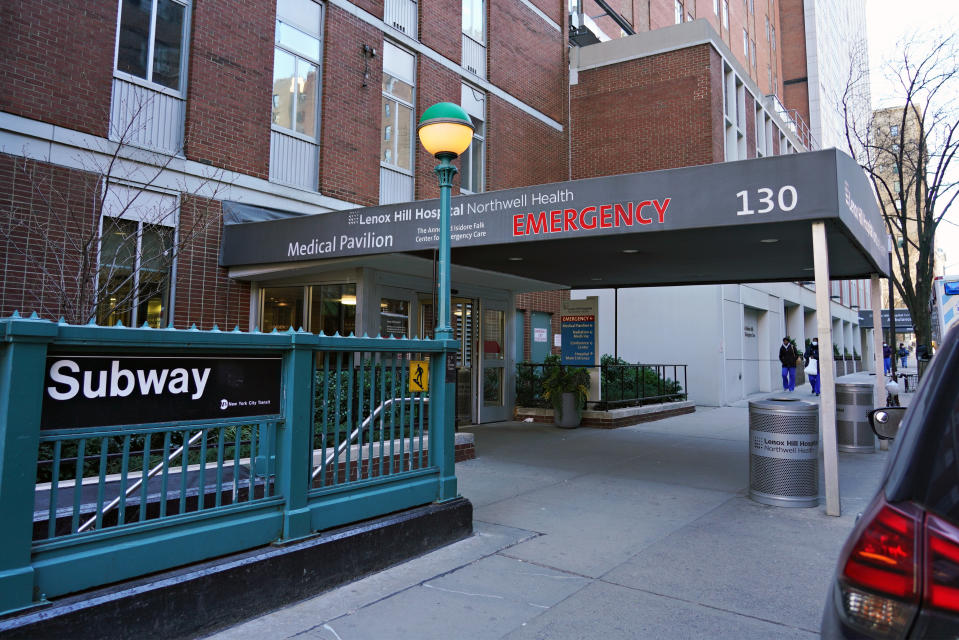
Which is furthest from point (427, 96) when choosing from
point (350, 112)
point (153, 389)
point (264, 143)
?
point (153, 389)

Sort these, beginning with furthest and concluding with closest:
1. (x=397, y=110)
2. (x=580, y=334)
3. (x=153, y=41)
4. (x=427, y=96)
A: 1. (x=427, y=96)
2. (x=397, y=110)
3. (x=580, y=334)
4. (x=153, y=41)

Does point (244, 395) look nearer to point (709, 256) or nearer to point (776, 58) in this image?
point (709, 256)

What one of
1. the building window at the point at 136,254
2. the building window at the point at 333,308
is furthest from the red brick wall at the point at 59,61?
the building window at the point at 333,308

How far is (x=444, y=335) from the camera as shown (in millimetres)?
5625

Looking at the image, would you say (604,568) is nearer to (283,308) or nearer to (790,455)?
(790,455)

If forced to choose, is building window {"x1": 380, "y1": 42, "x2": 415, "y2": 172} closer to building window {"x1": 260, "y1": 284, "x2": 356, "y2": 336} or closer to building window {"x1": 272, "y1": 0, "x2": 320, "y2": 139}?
building window {"x1": 272, "y1": 0, "x2": 320, "y2": 139}

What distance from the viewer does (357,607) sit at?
4047 millimetres

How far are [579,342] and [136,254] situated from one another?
824 cm

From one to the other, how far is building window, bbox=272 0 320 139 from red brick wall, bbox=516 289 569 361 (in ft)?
22.1

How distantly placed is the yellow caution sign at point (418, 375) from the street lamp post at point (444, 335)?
0.46ft

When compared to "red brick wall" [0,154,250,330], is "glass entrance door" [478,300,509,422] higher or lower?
lower

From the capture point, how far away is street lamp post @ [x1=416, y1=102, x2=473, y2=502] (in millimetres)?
5504

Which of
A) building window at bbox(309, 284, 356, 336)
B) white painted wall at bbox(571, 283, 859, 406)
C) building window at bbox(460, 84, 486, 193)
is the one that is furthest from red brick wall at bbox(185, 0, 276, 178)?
white painted wall at bbox(571, 283, 859, 406)

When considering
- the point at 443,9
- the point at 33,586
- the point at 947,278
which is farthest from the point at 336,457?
the point at 947,278
